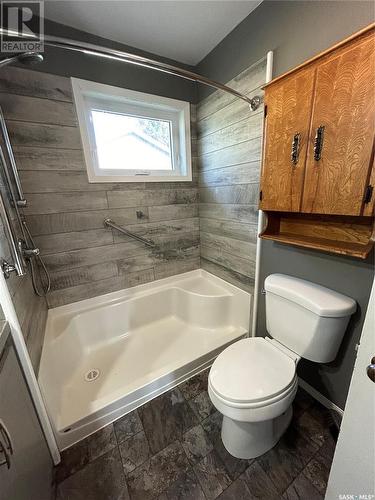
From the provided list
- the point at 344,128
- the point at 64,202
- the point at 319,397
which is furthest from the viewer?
the point at 64,202

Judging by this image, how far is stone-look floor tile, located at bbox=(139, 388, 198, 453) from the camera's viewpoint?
1153 mm

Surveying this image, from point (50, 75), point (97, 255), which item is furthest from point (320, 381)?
point (50, 75)

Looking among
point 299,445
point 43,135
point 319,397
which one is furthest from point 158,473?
point 43,135

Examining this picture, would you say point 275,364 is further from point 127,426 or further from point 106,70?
point 106,70

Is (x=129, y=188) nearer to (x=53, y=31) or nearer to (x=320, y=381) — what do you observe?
(x=53, y=31)

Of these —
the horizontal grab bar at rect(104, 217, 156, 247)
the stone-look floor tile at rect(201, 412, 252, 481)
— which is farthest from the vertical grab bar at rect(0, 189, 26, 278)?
the stone-look floor tile at rect(201, 412, 252, 481)

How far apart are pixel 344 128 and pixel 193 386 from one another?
1733mm

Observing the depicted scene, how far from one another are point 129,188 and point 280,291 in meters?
1.44

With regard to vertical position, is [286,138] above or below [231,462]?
above

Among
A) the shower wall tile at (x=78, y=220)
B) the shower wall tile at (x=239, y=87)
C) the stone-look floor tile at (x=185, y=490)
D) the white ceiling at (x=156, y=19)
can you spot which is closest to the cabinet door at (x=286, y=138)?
the shower wall tile at (x=239, y=87)

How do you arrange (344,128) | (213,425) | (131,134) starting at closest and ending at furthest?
(344,128), (213,425), (131,134)

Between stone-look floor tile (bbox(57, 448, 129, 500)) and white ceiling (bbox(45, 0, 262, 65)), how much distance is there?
8.35 feet

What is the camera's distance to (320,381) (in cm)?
131

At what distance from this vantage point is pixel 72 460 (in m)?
1.08
